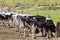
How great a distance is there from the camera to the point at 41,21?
25156mm

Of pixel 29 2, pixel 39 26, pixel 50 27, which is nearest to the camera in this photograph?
pixel 50 27

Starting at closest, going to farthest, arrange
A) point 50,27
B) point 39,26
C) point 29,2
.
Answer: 1. point 50,27
2. point 39,26
3. point 29,2

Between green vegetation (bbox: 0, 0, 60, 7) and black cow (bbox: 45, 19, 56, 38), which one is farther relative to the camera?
green vegetation (bbox: 0, 0, 60, 7)

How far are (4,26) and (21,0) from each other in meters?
55.7

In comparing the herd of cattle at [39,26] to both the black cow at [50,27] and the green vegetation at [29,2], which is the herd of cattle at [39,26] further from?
the green vegetation at [29,2]

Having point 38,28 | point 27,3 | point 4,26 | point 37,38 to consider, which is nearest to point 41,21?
point 38,28

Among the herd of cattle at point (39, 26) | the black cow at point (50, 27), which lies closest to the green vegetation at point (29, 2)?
the herd of cattle at point (39, 26)

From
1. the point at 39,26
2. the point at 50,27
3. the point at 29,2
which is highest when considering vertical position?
the point at 50,27

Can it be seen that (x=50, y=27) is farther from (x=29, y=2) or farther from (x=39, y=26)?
(x=29, y=2)

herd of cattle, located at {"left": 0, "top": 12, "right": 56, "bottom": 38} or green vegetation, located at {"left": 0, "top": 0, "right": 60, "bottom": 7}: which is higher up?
herd of cattle, located at {"left": 0, "top": 12, "right": 56, "bottom": 38}

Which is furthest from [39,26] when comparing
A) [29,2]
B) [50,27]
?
[29,2]

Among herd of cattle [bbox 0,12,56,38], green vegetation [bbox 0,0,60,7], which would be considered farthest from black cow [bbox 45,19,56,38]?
green vegetation [bbox 0,0,60,7]

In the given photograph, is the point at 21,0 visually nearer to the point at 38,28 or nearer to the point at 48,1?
the point at 48,1

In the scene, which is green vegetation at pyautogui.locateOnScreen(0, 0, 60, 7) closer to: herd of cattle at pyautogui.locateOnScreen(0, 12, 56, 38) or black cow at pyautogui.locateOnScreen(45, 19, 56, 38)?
herd of cattle at pyautogui.locateOnScreen(0, 12, 56, 38)
